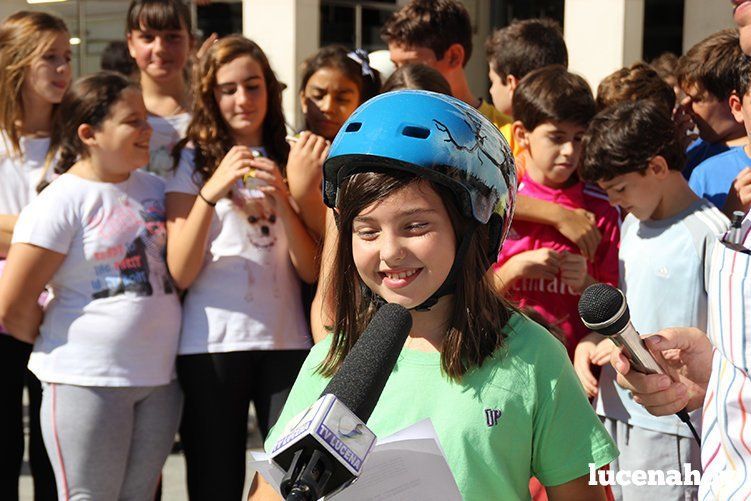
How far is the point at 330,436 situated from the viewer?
4.93ft

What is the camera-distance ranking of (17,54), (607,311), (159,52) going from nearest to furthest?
(607,311) → (17,54) → (159,52)

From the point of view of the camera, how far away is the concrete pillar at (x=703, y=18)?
10.4 metres

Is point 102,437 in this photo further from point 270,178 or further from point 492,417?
point 492,417

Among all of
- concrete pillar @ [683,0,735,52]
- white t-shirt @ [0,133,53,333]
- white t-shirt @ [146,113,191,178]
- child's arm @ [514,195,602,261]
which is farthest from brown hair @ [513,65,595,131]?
concrete pillar @ [683,0,735,52]

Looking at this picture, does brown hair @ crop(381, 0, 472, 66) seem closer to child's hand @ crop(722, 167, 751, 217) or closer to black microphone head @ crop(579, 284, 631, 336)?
child's hand @ crop(722, 167, 751, 217)

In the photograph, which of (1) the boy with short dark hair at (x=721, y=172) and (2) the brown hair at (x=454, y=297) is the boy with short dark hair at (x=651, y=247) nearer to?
(1) the boy with short dark hair at (x=721, y=172)

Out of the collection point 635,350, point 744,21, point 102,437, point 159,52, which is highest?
point 744,21

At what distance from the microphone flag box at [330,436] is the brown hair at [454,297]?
81cm

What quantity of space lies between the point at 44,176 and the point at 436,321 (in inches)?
115

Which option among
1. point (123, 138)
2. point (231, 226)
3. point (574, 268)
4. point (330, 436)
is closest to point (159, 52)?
point (123, 138)

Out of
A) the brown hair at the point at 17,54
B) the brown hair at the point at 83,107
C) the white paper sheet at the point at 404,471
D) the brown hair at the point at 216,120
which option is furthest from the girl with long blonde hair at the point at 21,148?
the white paper sheet at the point at 404,471

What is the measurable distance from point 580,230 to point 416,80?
0.90 m

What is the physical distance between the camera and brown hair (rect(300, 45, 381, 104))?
4.95m

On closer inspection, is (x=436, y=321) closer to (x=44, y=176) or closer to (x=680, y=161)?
(x=680, y=161)
